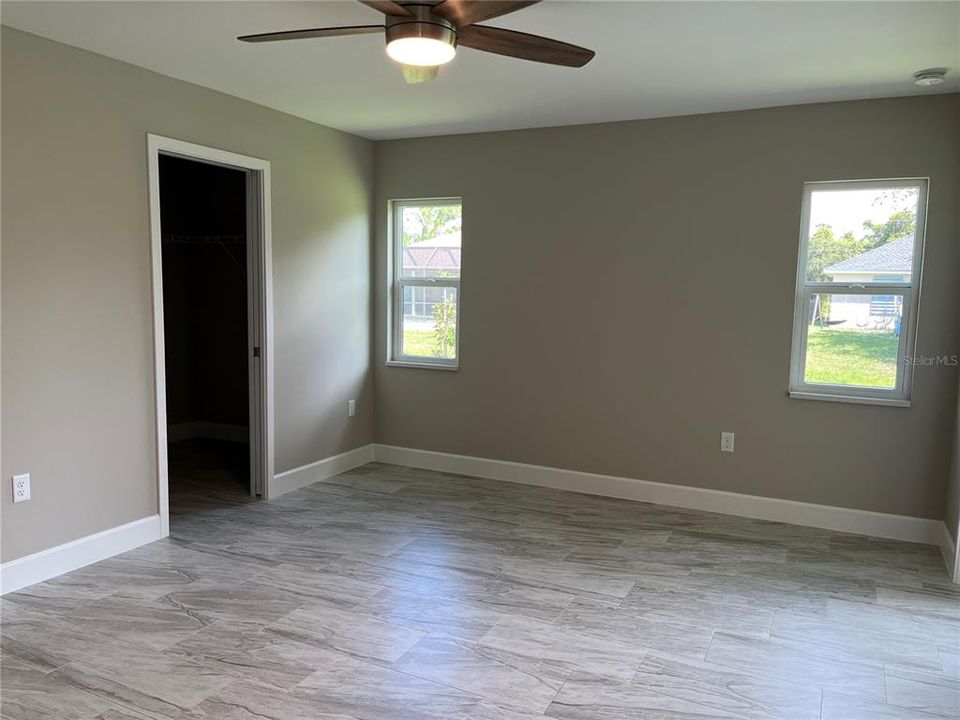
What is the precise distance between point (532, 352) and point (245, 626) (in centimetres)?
271

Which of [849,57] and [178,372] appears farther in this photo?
[178,372]

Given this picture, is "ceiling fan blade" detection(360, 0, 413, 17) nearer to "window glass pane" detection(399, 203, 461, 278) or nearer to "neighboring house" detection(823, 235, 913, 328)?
"window glass pane" detection(399, 203, 461, 278)

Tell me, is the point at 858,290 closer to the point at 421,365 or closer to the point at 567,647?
the point at 567,647

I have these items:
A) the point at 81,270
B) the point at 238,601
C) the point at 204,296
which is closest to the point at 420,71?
the point at 81,270

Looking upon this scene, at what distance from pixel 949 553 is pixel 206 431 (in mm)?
5564

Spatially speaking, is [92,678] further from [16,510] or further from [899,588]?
[899,588]

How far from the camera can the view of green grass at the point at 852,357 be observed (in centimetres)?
396

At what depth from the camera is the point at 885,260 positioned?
3.91 metres

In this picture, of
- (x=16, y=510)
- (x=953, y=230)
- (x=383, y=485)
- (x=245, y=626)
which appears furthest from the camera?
(x=383, y=485)

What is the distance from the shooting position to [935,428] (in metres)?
3.82

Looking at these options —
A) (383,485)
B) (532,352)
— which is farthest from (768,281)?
(383,485)

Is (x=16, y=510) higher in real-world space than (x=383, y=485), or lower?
higher

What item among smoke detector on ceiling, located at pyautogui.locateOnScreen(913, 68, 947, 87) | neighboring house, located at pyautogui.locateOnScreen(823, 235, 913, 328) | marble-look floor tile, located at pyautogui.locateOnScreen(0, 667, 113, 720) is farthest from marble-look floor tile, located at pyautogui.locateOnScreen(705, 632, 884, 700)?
smoke detector on ceiling, located at pyautogui.locateOnScreen(913, 68, 947, 87)

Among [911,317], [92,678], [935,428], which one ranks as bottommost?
[92,678]
